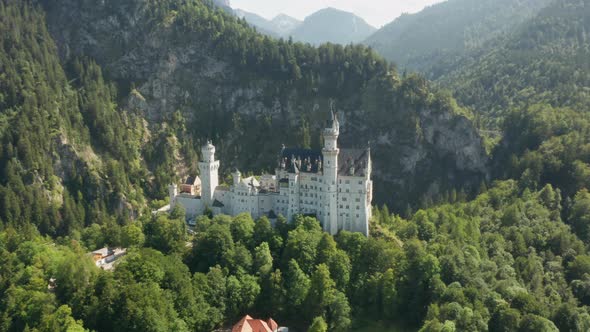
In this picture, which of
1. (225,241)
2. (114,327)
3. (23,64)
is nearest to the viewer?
(114,327)

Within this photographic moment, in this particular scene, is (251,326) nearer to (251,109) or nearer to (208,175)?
(208,175)

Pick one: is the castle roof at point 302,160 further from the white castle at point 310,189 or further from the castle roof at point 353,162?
the castle roof at point 353,162

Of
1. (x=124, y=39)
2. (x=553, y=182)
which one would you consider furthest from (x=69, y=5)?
(x=553, y=182)

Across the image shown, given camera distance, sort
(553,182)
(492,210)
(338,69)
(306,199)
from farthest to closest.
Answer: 1. (338,69)
2. (553,182)
3. (492,210)
4. (306,199)

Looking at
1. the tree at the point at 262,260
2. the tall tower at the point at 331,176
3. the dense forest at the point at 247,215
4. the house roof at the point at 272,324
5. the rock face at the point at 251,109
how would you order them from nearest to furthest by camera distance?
the house roof at the point at 272,324, the dense forest at the point at 247,215, the tree at the point at 262,260, the tall tower at the point at 331,176, the rock face at the point at 251,109

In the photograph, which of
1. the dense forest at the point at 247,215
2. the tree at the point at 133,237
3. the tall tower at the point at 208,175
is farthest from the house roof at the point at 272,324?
the tall tower at the point at 208,175

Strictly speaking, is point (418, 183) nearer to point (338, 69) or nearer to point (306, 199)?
point (338, 69)
